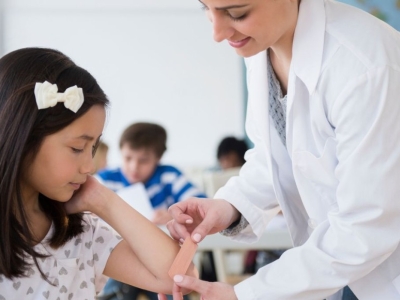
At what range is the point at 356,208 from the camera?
126cm

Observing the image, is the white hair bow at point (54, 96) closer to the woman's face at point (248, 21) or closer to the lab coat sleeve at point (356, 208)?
the woman's face at point (248, 21)

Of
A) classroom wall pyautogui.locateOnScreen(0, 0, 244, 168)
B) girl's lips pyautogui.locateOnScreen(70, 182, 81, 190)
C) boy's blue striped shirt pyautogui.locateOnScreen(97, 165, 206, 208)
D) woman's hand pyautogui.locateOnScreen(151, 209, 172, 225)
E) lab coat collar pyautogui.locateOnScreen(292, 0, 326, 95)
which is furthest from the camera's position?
classroom wall pyautogui.locateOnScreen(0, 0, 244, 168)

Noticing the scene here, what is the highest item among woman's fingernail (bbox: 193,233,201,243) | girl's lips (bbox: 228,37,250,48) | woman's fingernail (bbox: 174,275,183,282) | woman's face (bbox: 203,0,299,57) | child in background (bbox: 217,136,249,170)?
woman's face (bbox: 203,0,299,57)

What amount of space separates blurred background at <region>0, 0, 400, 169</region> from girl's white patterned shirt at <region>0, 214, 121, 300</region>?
4.31 m

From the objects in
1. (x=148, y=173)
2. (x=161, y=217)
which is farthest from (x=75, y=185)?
(x=148, y=173)

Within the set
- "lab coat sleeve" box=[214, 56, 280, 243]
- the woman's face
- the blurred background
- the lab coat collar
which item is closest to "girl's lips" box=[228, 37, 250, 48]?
the woman's face

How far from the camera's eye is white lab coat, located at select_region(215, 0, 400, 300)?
123 centimetres

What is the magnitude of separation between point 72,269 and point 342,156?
1.97 ft

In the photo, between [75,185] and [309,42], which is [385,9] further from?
[75,185]

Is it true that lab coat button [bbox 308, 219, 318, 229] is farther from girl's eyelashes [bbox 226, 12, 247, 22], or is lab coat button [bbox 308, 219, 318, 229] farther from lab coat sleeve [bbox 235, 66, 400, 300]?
girl's eyelashes [bbox 226, 12, 247, 22]

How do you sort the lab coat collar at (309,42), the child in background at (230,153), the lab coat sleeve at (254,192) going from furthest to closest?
the child in background at (230,153) < the lab coat sleeve at (254,192) < the lab coat collar at (309,42)

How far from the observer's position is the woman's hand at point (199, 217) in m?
1.53

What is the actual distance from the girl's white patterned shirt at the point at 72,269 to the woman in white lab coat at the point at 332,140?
185 millimetres

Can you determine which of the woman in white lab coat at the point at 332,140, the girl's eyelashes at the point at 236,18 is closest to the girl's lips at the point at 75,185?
the woman in white lab coat at the point at 332,140
